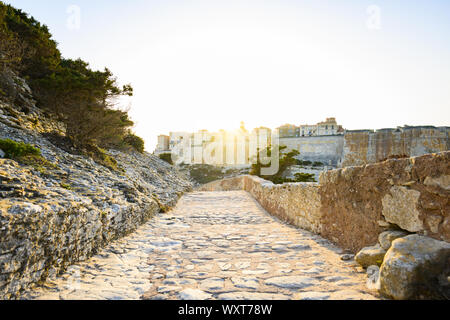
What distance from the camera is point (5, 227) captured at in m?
1.82

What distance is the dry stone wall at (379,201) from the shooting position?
6.48 feet

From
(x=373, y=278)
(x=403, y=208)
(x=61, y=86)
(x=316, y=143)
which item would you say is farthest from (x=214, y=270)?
(x=316, y=143)

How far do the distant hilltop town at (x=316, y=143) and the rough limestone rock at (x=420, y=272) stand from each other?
28754 mm

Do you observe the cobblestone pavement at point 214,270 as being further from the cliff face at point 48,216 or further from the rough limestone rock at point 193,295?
the cliff face at point 48,216

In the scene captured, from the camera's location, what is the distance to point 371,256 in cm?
246

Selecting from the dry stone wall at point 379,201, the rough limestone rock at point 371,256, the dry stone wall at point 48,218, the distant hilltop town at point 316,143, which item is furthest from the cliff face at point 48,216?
the distant hilltop town at point 316,143

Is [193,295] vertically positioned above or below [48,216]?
below

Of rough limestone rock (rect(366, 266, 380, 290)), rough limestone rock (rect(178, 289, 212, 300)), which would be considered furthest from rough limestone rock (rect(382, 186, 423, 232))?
rough limestone rock (rect(178, 289, 212, 300))

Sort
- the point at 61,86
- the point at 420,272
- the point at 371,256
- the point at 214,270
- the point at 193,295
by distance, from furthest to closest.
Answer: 1. the point at 61,86
2. the point at 214,270
3. the point at 371,256
4. the point at 193,295
5. the point at 420,272

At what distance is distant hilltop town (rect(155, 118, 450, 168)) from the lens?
37.4 meters

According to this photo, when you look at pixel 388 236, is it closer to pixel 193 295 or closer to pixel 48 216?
pixel 193 295

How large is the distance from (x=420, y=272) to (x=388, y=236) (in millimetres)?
613
